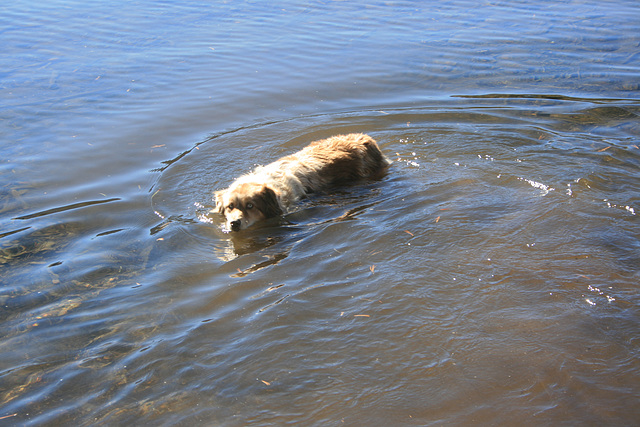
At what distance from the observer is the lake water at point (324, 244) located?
4.04 meters

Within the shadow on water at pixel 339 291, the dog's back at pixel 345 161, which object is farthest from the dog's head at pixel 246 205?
the dog's back at pixel 345 161

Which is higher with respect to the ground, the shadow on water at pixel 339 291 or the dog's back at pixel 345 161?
the dog's back at pixel 345 161

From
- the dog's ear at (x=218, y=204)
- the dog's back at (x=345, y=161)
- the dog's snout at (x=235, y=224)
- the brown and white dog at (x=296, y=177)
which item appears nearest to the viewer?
the dog's snout at (x=235, y=224)

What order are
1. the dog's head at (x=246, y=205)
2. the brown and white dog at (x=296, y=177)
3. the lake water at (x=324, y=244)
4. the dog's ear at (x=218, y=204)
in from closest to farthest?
1. the lake water at (x=324, y=244)
2. the dog's head at (x=246, y=205)
3. the brown and white dog at (x=296, y=177)
4. the dog's ear at (x=218, y=204)

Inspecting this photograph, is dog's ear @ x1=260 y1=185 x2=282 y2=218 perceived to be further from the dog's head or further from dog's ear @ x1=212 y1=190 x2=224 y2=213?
dog's ear @ x1=212 y1=190 x2=224 y2=213

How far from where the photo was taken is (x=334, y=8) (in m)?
18.2

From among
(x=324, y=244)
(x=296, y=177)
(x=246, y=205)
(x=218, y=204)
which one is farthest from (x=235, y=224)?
(x=296, y=177)

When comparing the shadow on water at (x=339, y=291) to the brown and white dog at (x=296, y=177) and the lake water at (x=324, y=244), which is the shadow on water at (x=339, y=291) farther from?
the brown and white dog at (x=296, y=177)

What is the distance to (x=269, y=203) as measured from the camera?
722cm

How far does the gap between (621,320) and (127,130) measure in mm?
8140

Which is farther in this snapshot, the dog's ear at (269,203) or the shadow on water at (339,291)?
the dog's ear at (269,203)

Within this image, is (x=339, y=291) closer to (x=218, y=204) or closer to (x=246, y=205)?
(x=246, y=205)

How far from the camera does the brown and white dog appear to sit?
6988 mm

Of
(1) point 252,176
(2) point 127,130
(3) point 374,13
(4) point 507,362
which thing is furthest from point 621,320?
(3) point 374,13
